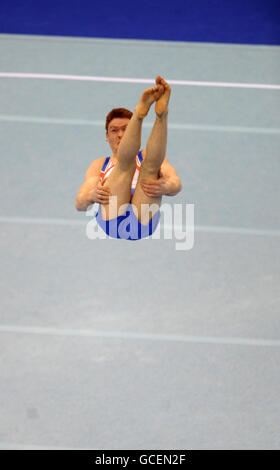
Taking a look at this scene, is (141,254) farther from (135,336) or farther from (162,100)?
(162,100)

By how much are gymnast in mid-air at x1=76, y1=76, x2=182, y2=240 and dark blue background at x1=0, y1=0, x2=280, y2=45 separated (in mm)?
3892

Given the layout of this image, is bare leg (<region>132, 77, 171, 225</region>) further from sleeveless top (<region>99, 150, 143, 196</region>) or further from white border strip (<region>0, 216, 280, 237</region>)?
white border strip (<region>0, 216, 280, 237</region>)

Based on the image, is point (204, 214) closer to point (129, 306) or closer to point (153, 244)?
point (153, 244)

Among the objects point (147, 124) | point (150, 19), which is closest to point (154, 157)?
point (147, 124)

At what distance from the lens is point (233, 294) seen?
5051mm

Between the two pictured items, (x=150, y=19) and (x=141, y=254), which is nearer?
(x=141, y=254)

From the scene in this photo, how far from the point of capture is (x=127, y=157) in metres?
3.70

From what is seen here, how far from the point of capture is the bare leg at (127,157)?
3.49 metres

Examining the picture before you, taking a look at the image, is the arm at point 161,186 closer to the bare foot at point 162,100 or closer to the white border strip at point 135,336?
the bare foot at point 162,100

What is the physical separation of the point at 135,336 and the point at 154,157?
1577mm
